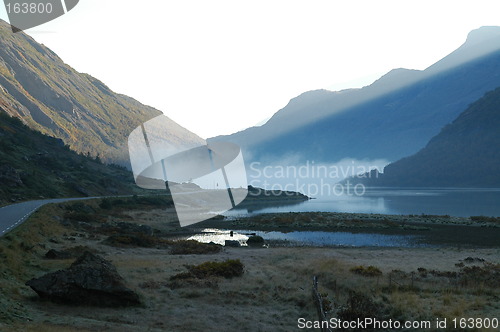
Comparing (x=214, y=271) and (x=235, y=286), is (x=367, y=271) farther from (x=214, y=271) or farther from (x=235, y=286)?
(x=214, y=271)

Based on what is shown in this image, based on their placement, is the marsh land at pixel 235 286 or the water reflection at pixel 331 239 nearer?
the marsh land at pixel 235 286

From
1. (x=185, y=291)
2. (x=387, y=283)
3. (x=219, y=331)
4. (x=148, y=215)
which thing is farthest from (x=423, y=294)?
(x=148, y=215)

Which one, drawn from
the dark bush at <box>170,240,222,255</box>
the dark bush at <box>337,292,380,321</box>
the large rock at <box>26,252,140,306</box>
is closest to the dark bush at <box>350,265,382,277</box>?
the dark bush at <box>337,292,380,321</box>

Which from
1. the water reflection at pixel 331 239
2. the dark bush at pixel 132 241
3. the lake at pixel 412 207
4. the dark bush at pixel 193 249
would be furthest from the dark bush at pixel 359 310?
the lake at pixel 412 207

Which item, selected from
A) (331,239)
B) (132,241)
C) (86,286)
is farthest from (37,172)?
(86,286)

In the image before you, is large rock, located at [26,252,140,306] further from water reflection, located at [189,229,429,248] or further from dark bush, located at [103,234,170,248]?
water reflection, located at [189,229,429,248]

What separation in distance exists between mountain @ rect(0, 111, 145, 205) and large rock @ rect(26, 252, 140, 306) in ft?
127

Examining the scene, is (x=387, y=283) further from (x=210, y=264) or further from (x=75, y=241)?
(x=75, y=241)

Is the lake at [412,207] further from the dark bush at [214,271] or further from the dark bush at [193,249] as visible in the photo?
the dark bush at [214,271]

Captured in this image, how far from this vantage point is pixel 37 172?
241 feet

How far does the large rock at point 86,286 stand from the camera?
50.3 ft

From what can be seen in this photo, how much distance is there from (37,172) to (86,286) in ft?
223

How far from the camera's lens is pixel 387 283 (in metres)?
20.3

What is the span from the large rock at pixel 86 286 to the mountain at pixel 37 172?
127ft
